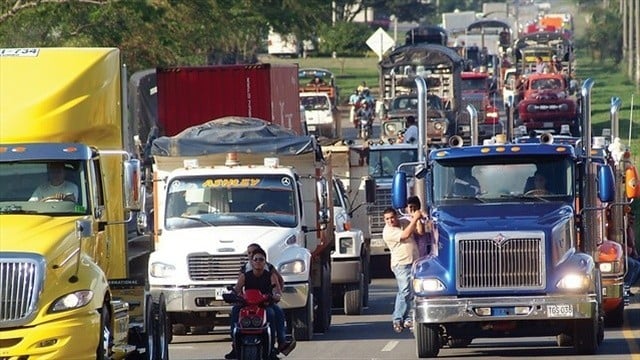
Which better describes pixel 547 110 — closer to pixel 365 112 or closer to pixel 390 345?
pixel 365 112

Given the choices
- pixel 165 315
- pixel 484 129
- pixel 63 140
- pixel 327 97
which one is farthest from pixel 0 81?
pixel 327 97

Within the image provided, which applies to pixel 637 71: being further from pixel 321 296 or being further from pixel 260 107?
pixel 321 296

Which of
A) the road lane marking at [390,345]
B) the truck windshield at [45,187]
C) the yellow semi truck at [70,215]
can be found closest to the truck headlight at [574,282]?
the road lane marking at [390,345]

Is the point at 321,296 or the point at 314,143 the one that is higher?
the point at 314,143

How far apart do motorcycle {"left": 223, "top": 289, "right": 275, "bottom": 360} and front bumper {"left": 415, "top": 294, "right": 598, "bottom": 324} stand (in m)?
2.42

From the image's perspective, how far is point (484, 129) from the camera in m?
49.4

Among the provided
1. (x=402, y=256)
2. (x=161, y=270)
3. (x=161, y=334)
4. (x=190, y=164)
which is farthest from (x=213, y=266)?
(x=161, y=334)

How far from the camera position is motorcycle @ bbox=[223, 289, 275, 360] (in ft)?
53.8

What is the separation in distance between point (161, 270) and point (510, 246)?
14.9 feet

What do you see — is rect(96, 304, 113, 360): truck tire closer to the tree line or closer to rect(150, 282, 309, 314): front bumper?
rect(150, 282, 309, 314): front bumper

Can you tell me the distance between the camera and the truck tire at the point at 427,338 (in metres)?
18.9

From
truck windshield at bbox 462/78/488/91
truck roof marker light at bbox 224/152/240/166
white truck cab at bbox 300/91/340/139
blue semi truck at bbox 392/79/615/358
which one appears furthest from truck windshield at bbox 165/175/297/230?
truck windshield at bbox 462/78/488/91

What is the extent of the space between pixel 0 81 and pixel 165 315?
3410 mm

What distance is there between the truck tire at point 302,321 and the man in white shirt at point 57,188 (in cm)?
579
